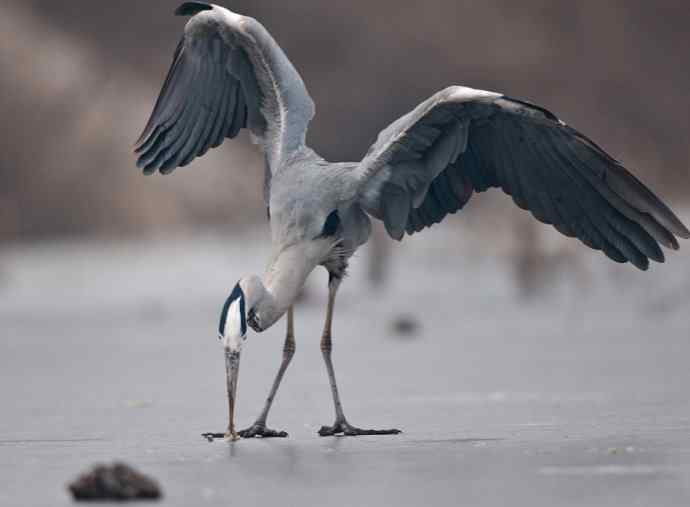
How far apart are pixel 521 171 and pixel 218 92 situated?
2031mm

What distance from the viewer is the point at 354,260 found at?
91.6ft

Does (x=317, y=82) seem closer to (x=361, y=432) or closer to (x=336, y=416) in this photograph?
(x=336, y=416)

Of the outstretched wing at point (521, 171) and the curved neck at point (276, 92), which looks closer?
the outstretched wing at point (521, 171)

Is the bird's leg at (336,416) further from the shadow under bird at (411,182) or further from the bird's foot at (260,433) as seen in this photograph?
the bird's foot at (260,433)

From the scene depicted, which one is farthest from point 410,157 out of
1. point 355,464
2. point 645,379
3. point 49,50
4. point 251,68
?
point 49,50

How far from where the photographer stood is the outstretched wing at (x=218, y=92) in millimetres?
11102

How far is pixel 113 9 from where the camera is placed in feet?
107

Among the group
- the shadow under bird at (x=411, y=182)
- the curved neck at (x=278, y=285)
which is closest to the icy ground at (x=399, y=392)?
the curved neck at (x=278, y=285)

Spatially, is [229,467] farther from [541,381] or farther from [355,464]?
[541,381]

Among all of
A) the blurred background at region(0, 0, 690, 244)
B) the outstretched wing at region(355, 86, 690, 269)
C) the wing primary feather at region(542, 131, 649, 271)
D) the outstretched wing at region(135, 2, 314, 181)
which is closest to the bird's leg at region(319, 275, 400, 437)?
the outstretched wing at region(355, 86, 690, 269)

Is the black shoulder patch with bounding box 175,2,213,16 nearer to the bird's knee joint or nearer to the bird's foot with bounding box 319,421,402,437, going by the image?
the bird's knee joint

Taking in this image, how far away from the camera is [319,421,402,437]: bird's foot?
961 centimetres

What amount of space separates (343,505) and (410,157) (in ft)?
12.0

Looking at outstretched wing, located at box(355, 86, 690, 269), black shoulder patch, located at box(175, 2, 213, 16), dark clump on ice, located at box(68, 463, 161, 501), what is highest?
black shoulder patch, located at box(175, 2, 213, 16)
